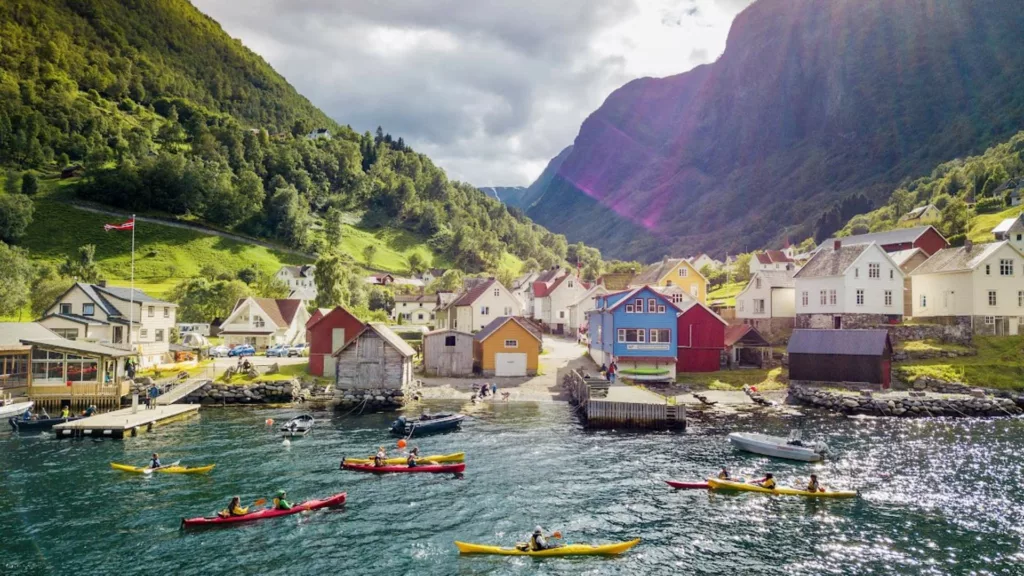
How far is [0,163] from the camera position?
158250mm

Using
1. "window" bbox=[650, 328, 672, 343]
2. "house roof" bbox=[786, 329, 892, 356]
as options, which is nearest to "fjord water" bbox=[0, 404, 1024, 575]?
"house roof" bbox=[786, 329, 892, 356]

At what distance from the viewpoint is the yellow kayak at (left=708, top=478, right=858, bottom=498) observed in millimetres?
31844

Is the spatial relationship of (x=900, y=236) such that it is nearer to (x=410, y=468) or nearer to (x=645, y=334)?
(x=645, y=334)

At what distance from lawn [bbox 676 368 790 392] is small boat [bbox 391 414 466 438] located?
94.0ft

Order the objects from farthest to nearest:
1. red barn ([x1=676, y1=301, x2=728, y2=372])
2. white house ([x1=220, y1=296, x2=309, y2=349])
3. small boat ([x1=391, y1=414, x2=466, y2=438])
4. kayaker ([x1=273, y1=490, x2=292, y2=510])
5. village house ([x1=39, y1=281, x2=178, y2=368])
Result: white house ([x1=220, y1=296, x2=309, y2=349]) < red barn ([x1=676, y1=301, x2=728, y2=372]) < village house ([x1=39, y1=281, x2=178, y2=368]) < small boat ([x1=391, y1=414, x2=466, y2=438]) < kayaker ([x1=273, y1=490, x2=292, y2=510])

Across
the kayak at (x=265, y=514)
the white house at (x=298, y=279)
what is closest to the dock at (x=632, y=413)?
the kayak at (x=265, y=514)

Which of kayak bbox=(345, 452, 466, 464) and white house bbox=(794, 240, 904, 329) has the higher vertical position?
white house bbox=(794, 240, 904, 329)

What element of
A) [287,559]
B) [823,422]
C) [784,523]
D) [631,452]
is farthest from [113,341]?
[823,422]

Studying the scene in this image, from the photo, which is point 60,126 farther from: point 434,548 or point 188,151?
point 434,548

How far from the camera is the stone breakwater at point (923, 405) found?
2074 inches

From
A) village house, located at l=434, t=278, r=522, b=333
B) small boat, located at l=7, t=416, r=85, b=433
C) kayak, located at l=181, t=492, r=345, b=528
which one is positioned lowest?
kayak, located at l=181, t=492, r=345, b=528

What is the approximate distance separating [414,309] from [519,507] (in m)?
106

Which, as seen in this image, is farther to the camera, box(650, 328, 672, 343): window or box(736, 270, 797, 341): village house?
box(736, 270, 797, 341): village house

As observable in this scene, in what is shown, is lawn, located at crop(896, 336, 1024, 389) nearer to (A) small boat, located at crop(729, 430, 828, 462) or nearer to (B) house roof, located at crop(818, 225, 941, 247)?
(A) small boat, located at crop(729, 430, 828, 462)
